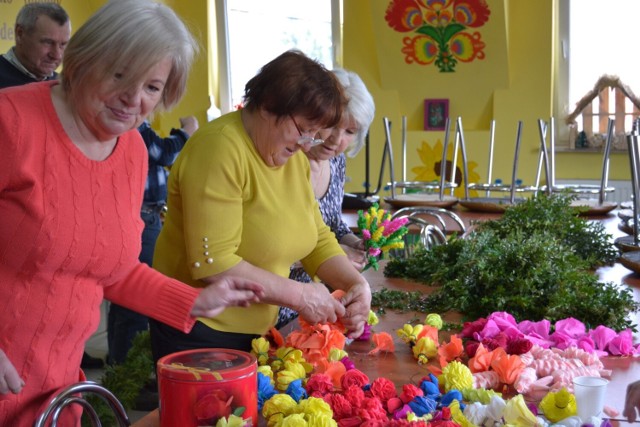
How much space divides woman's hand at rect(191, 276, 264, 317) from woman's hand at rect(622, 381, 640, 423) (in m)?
0.65

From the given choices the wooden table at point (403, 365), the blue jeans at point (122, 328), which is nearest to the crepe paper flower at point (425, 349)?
the wooden table at point (403, 365)

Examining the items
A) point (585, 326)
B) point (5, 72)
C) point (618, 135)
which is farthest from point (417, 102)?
point (585, 326)

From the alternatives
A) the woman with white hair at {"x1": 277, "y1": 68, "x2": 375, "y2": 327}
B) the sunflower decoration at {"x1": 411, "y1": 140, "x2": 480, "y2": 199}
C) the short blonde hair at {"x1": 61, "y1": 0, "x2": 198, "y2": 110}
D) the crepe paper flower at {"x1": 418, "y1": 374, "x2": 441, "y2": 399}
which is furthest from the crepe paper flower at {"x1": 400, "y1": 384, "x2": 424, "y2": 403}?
the sunflower decoration at {"x1": 411, "y1": 140, "x2": 480, "y2": 199}

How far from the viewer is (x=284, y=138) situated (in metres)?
1.85

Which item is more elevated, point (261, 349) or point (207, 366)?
point (207, 366)

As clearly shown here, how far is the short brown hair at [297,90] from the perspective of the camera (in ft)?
5.91

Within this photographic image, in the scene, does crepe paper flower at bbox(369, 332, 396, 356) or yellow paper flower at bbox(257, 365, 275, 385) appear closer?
yellow paper flower at bbox(257, 365, 275, 385)

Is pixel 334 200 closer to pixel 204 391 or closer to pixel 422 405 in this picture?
pixel 422 405

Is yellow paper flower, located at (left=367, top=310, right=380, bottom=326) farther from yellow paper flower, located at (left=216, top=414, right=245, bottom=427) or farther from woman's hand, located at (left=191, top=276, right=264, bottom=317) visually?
yellow paper flower, located at (left=216, top=414, right=245, bottom=427)

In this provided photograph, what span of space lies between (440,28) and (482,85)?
1.93 ft

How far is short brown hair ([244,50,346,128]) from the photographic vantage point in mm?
1803

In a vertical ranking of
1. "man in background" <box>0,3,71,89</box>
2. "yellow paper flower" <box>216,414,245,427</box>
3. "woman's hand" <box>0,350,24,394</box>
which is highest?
"man in background" <box>0,3,71,89</box>

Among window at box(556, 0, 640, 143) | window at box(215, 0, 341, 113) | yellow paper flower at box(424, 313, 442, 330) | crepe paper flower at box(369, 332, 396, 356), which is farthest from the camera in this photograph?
window at box(215, 0, 341, 113)

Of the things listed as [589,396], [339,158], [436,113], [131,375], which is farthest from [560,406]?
[436,113]
